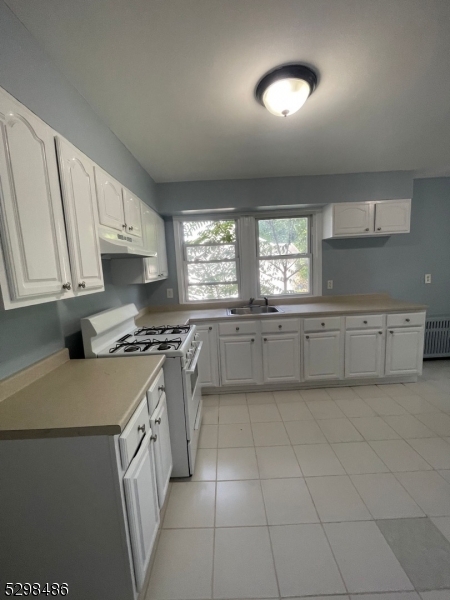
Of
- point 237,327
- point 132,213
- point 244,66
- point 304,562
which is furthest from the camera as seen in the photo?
point 237,327

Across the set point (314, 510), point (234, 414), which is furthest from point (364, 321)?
point (314, 510)

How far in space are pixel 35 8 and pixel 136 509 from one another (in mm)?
1993

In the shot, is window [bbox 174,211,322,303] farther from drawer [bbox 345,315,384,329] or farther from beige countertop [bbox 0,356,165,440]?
beige countertop [bbox 0,356,165,440]

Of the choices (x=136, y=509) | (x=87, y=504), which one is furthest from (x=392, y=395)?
(x=87, y=504)

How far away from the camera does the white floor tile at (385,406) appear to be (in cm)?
227

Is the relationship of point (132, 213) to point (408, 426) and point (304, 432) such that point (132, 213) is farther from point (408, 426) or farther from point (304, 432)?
point (408, 426)

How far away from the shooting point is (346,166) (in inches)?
103

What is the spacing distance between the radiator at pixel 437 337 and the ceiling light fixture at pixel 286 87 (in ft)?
10.6

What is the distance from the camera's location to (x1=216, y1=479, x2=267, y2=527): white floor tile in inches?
53.7

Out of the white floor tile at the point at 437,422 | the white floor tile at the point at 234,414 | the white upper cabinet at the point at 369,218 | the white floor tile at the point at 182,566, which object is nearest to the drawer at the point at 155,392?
the white floor tile at the point at 182,566

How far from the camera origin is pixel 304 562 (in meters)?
1.16

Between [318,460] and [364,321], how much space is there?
5.02 feet

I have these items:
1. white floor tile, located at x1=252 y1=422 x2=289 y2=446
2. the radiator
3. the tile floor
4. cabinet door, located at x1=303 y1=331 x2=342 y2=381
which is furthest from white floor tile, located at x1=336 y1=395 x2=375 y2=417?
the radiator

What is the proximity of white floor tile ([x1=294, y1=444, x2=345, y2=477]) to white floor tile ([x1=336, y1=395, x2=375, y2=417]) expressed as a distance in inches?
22.1
